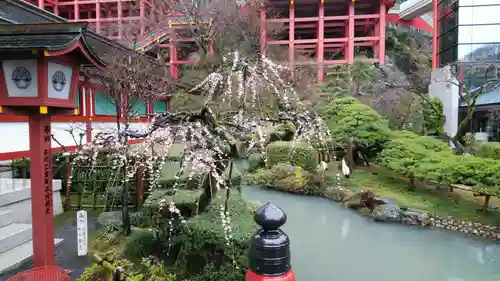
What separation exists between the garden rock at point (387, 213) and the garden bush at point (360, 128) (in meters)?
3.95

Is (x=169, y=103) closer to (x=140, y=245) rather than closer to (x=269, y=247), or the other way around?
(x=140, y=245)

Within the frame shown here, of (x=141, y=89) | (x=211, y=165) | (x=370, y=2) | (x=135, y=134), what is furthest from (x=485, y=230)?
(x=370, y=2)

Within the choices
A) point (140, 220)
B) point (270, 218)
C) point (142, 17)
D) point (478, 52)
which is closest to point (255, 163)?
point (140, 220)

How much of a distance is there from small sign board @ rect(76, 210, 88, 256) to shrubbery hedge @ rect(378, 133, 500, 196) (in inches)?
304

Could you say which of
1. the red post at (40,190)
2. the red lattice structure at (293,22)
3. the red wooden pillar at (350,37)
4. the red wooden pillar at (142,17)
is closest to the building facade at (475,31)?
the red lattice structure at (293,22)

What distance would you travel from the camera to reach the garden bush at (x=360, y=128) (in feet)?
40.5

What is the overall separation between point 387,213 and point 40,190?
24.2ft

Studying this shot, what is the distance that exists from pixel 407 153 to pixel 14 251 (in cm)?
966

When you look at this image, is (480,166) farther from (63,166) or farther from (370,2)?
(370,2)

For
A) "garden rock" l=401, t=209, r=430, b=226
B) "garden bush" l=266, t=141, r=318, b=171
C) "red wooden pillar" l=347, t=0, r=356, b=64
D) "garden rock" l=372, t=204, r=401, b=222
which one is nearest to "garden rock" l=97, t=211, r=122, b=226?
"garden rock" l=372, t=204, r=401, b=222

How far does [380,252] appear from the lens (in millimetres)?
6609

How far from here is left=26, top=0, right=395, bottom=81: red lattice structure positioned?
18375mm

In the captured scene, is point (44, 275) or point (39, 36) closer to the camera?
point (44, 275)

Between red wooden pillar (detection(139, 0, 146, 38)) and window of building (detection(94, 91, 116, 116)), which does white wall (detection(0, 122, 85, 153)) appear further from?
red wooden pillar (detection(139, 0, 146, 38))
